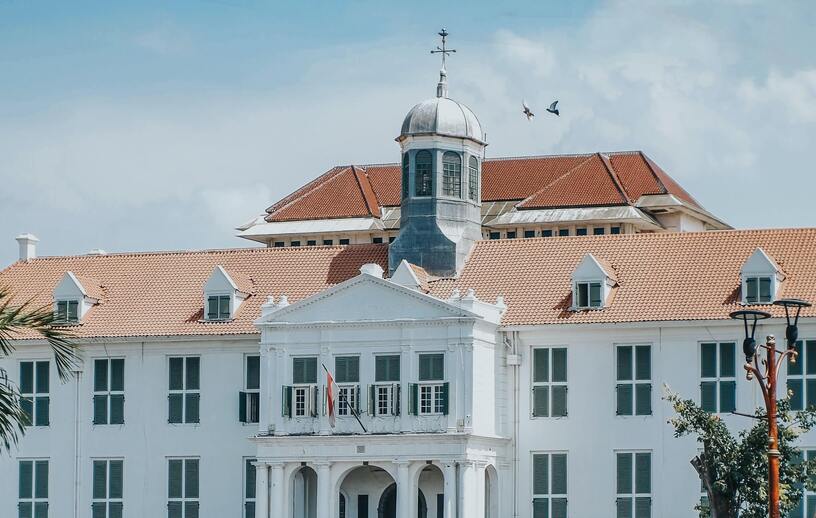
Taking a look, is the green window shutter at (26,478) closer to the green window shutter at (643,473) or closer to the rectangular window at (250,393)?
the rectangular window at (250,393)

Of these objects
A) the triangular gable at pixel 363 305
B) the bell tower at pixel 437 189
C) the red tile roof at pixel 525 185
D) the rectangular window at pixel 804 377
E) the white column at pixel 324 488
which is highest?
the red tile roof at pixel 525 185

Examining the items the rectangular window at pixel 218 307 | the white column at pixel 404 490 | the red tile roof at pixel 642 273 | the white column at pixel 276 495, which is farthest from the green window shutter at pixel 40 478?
the red tile roof at pixel 642 273

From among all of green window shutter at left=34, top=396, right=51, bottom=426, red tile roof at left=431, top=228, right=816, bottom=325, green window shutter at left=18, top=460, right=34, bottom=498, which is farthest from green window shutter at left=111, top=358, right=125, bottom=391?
red tile roof at left=431, top=228, right=816, bottom=325

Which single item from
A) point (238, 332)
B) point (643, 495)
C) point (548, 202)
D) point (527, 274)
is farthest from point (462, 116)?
point (548, 202)

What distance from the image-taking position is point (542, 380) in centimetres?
6109

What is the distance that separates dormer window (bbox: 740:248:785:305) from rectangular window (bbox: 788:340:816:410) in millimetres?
1774

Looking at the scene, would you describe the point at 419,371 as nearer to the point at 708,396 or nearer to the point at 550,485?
the point at 550,485

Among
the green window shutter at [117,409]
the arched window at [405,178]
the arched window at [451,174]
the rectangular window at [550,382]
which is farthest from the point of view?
the arched window at [405,178]

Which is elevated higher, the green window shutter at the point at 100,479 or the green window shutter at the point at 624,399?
the green window shutter at the point at 624,399

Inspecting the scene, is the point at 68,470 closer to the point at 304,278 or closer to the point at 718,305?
the point at 304,278

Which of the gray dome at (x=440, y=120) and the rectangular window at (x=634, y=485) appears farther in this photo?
the gray dome at (x=440, y=120)

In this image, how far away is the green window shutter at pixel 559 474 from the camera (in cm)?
6044

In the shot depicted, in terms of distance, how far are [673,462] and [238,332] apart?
47.7ft

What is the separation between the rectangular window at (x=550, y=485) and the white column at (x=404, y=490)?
13.1ft
